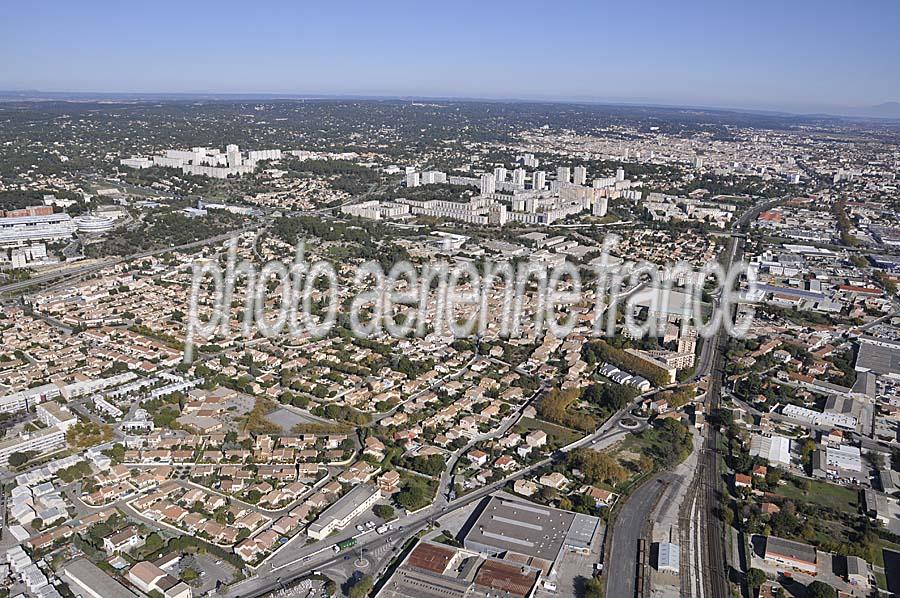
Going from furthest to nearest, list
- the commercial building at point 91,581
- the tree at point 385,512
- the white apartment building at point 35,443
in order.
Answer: the white apartment building at point 35,443 → the tree at point 385,512 → the commercial building at point 91,581

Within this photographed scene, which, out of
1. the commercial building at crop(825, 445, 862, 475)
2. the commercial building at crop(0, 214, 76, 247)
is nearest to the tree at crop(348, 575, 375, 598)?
the commercial building at crop(825, 445, 862, 475)

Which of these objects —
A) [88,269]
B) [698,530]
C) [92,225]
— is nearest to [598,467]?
[698,530]

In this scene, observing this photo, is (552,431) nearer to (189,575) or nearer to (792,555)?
(792,555)

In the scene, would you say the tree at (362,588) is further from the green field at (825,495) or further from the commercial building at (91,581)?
the green field at (825,495)

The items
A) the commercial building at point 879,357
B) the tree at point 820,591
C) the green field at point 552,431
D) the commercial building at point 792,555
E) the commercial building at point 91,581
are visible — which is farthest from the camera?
the commercial building at point 879,357

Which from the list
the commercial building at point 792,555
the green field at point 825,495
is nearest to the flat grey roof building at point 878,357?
the green field at point 825,495

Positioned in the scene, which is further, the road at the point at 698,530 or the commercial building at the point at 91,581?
the road at the point at 698,530

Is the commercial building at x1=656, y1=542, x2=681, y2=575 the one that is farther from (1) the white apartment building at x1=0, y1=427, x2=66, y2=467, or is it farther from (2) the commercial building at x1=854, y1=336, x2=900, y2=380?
(1) the white apartment building at x1=0, y1=427, x2=66, y2=467

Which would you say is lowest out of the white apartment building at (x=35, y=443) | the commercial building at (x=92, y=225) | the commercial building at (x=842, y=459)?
the commercial building at (x=842, y=459)
